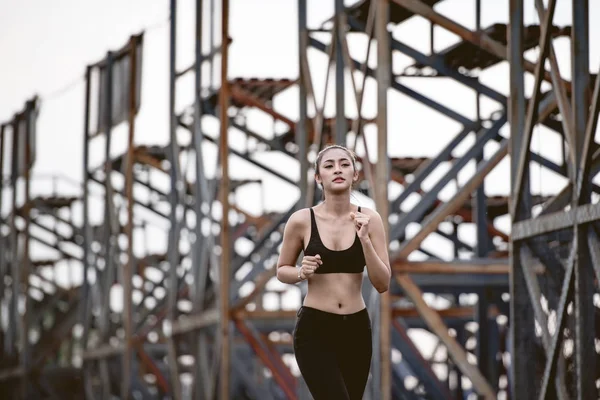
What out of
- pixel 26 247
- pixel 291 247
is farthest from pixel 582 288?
pixel 26 247

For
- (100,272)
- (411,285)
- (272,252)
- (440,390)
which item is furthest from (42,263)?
(411,285)

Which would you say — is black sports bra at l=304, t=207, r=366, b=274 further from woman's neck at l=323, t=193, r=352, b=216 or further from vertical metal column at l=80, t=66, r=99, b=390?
vertical metal column at l=80, t=66, r=99, b=390

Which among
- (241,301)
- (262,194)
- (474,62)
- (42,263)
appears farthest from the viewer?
(42,263)

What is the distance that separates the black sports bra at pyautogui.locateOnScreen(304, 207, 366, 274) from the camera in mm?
7766

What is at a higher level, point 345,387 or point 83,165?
point 83,165

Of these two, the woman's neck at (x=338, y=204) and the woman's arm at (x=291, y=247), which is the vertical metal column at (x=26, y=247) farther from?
the woman's neck at (x=338, y=204)

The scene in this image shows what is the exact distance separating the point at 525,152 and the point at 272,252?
11.8m

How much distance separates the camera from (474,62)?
20812mm

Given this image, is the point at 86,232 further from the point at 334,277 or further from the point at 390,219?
the point at 334,277

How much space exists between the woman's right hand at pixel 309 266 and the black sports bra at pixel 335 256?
0.13 m

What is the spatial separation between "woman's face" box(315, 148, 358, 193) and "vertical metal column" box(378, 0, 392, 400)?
10.2 meters

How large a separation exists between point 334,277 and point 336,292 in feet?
0.29

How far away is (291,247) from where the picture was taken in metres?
7.93

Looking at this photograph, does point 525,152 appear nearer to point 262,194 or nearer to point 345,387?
point 345,387
